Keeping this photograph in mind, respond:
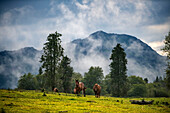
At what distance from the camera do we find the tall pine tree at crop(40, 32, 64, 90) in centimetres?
4600

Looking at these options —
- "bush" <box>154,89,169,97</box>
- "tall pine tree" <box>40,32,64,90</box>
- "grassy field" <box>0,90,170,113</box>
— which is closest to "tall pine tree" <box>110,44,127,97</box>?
"tall pine tree" <box>40,32,64,90</box>

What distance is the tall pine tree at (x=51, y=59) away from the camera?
46.0m

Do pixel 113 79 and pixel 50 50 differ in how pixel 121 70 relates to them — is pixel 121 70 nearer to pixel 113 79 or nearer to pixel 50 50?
pixel 113 79

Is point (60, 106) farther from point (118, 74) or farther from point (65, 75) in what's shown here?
point (65, 75)

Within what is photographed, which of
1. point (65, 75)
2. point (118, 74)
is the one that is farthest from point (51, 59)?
point (118, 74)

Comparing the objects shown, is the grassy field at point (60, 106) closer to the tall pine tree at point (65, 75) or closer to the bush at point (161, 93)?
the tall pine tree at point (65, 75)

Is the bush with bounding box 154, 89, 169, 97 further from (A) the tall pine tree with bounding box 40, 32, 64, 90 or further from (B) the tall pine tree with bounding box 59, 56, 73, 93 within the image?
(A) the tall pine tree with bounding box 40, 32, 64, 90

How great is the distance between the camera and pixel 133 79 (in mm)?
98062

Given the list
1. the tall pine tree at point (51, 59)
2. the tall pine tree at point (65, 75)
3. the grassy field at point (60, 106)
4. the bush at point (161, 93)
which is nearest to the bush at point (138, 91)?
the bush at point (161, 93)

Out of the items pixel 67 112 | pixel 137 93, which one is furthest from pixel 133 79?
pixel 67 112

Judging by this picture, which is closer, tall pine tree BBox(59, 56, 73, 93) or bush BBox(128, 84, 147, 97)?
tall pine tree BBox(59, 56, 73, 93)

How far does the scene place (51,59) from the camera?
151 ft

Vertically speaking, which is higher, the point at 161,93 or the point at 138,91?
the point at 138,91

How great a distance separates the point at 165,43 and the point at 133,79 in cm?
6396
